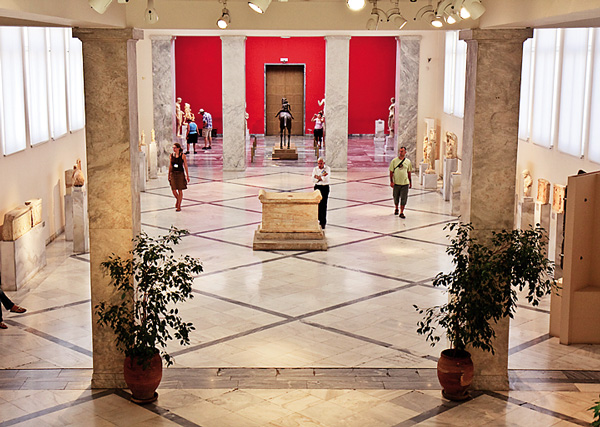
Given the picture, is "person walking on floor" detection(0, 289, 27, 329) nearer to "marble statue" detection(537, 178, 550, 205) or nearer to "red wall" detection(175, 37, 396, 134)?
"marble statue" detection(537, 178, 550, 205)

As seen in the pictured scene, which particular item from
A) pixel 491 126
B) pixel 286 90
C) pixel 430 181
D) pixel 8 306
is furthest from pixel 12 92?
pixel 286 90

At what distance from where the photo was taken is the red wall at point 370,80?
120 feet

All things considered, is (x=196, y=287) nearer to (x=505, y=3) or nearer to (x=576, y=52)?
(x=505, y=3)

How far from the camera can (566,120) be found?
14828 millimetres

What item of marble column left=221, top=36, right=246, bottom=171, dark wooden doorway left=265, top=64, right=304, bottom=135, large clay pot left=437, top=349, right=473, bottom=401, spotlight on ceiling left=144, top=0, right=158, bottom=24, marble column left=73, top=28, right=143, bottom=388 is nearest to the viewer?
spotlight on ceiling left=144, top=0, right=158, bottom=24

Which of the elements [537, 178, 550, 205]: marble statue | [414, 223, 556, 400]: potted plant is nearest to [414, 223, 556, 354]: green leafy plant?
[414, 223, 556, 400]: potted plant

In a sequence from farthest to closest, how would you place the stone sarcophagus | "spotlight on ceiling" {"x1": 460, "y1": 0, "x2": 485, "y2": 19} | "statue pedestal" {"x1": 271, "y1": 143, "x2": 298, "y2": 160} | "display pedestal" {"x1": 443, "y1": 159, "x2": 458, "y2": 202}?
"statue pedestal" {"x1": 271, "y1": 143, "x2": 298, "y2": 160}
"display pedestal" {"x1": 443, "y1": 159, "x2": 458, "y2": 202}
the stone sarcophagus
"spotlight on ceiling" {"x1": 460, "y1": 0, "x2": 485, "y2": 19}

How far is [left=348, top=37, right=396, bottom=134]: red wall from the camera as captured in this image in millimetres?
36469

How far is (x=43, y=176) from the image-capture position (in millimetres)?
15336

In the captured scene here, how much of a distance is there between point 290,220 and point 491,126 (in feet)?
24.0

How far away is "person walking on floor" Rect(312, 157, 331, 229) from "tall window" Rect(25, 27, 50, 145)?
5190mm

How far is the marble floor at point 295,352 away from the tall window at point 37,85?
2.16 m

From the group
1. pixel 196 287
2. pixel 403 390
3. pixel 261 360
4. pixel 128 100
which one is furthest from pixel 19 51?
pixel 403 390

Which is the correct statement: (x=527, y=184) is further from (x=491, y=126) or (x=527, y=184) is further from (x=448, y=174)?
(x=491, y=126)
